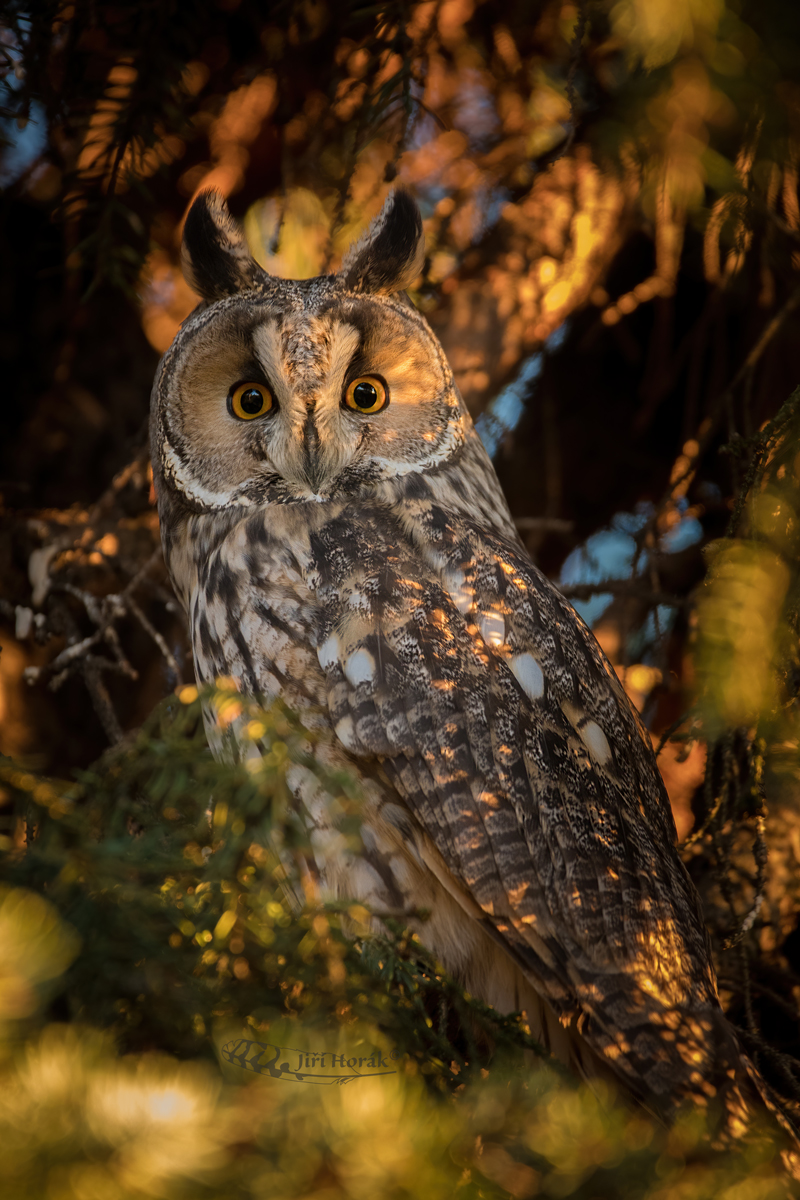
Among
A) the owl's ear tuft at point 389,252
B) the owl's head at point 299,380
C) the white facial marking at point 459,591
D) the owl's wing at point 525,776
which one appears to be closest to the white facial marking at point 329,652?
the owl's wing at point 525,776

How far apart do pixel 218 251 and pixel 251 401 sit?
0.31m

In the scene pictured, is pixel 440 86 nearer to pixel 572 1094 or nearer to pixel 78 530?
pixel 78 530

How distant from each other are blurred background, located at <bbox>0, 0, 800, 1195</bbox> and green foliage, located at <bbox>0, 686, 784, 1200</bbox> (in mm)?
759

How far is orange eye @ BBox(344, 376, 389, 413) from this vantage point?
1.39 m

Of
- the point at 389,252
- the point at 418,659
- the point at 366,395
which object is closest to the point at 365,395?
the point at 366,395

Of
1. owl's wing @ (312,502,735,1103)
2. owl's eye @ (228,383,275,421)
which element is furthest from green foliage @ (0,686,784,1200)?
owl's eye @ (228,383,275,421)

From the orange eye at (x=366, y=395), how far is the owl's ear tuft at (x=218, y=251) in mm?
278

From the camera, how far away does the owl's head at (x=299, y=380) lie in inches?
52.1

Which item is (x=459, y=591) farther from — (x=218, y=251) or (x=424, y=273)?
(x=424, y=273)

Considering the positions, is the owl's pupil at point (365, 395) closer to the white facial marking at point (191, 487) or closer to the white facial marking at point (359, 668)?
the white facial marking at point (191, 487)

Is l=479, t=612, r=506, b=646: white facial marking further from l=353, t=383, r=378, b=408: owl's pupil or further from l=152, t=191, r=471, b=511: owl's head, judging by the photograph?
l=353, t=383, r=378, b=408: owl's pupil

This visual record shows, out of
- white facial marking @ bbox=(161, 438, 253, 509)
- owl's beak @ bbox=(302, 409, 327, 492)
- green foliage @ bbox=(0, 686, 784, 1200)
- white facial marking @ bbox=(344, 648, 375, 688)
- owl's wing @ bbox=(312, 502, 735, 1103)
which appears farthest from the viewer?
white facial marking @ bbox=(161, 438, 253, 509)

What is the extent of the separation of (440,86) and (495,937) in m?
1.95

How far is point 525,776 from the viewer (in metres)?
1.10
